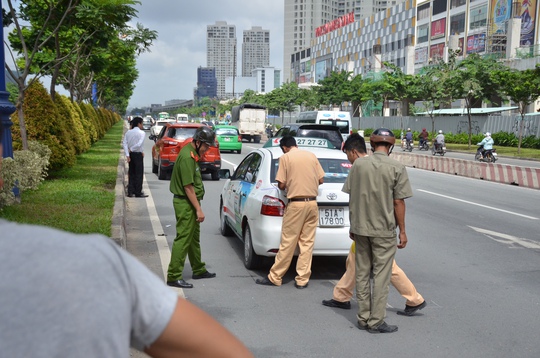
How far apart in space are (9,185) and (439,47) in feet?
256

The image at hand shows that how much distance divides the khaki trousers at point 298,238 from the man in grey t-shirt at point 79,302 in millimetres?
5434

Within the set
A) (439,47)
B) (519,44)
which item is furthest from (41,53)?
(439,47)

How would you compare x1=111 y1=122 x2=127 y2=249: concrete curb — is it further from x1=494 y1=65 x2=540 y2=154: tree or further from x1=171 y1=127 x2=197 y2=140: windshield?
x1=494 y1=65 x2=540 y2=154: tree

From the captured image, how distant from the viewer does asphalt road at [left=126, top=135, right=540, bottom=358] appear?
16.9 feet

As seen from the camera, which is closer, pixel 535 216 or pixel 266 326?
pixel 266 326

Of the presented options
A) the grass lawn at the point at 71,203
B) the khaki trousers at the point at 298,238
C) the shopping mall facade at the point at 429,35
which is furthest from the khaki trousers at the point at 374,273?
the shopping mall facade at the point at 429,35

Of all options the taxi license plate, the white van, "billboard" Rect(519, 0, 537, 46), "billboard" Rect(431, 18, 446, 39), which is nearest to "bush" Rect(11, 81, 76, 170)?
the taxi license plate

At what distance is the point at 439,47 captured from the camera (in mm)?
80688

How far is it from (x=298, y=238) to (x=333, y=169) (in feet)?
4.62

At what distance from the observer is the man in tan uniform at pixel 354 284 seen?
5.88 metres

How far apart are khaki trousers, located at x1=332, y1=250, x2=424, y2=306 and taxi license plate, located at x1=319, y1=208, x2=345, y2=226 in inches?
49.4

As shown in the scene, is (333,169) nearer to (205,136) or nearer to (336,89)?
(205,136)

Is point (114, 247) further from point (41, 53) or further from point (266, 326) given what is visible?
point (41, 53)

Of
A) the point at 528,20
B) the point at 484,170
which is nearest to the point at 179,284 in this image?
the point at 484,170
